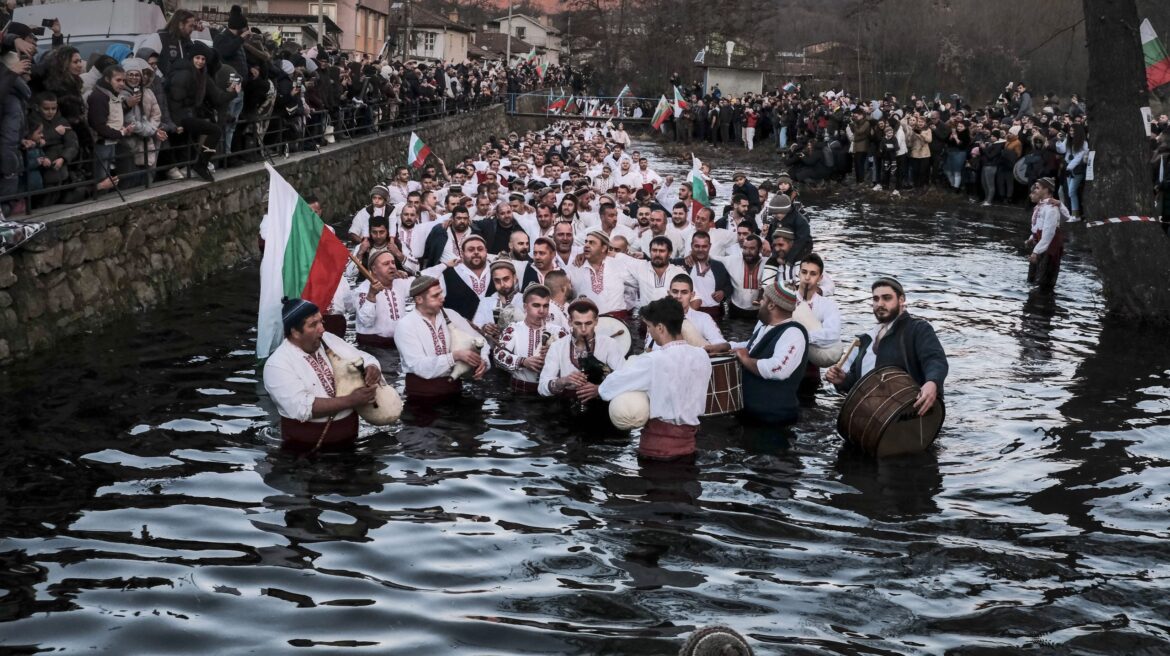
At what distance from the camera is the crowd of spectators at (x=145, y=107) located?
11992 mm

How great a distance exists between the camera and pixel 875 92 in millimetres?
52062

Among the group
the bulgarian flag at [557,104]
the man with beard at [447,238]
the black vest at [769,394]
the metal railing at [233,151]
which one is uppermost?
the bulgarian flag at [557,104]

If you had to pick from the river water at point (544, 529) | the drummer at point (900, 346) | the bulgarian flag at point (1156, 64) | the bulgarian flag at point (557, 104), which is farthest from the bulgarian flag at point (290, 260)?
the bulgarian flag at point (557, 104)

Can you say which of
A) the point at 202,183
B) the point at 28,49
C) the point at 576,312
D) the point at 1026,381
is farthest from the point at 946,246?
the point at 28,49

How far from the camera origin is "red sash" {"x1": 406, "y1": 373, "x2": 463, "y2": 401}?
1034 centimetres

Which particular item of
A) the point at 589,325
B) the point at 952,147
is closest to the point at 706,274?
the point at 589,325

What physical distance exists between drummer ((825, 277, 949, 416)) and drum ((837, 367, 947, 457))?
0.10 metres

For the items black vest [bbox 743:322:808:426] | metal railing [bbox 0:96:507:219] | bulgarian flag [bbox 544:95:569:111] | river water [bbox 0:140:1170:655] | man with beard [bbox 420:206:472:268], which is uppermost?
bulgarian flag [bbox 544:95:569:111]

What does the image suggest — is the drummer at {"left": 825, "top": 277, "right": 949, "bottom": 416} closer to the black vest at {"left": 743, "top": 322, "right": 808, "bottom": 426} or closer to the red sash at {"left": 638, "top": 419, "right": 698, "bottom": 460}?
the black vest at {"left": 743, "top": 322, "right": 808, "bottom": 426}

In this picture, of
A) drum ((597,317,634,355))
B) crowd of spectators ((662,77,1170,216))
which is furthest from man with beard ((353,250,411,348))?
crowd of spectators ((662,77,1170,216))

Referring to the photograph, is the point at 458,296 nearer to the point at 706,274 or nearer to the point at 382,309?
the point at 382,309

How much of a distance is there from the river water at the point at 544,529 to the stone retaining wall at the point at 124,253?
574 mm

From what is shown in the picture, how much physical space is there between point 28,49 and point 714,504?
25.7ft

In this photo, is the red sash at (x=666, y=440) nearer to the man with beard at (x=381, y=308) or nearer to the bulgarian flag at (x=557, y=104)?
the man with beard at (x=381, y=308)
